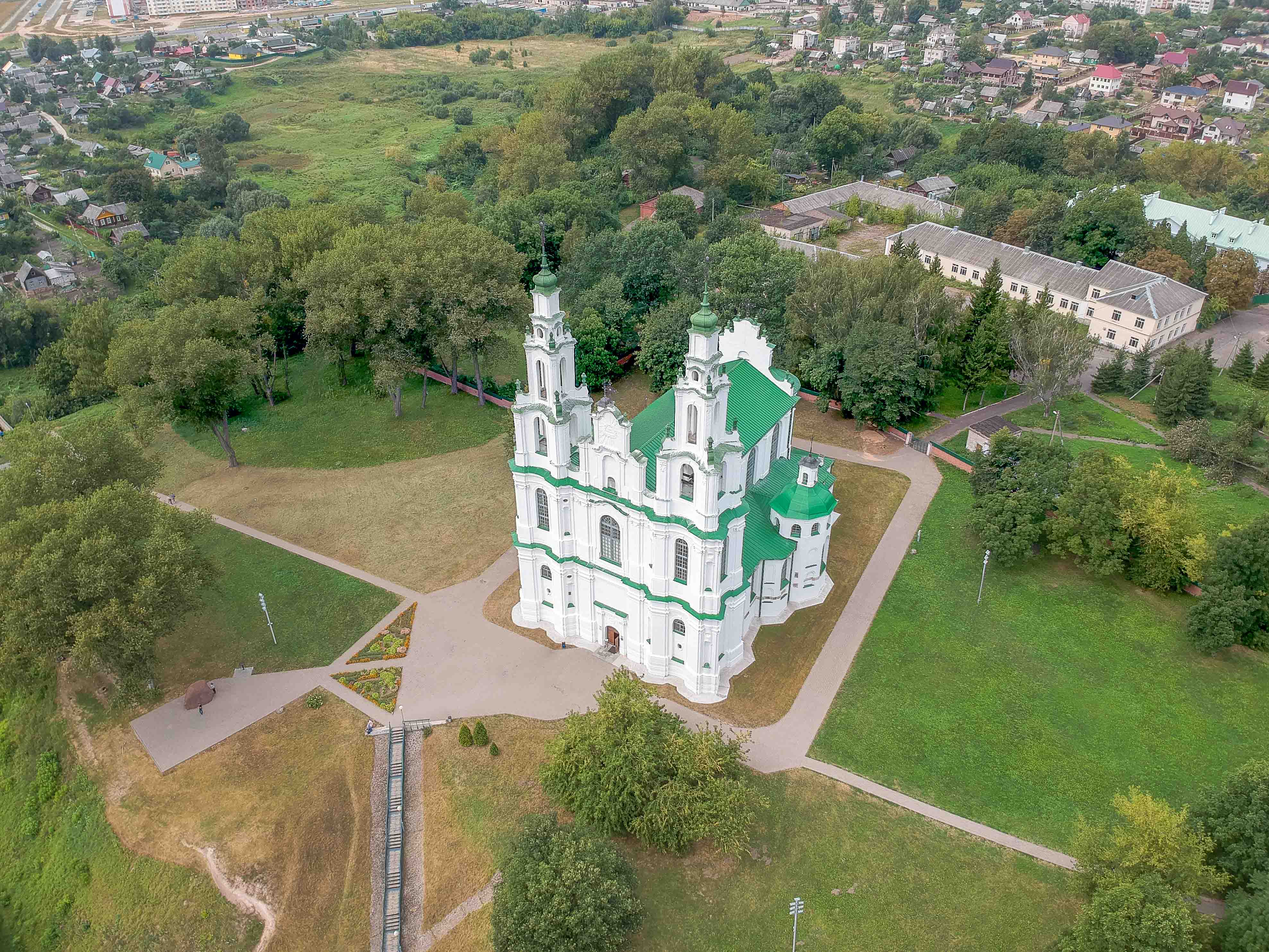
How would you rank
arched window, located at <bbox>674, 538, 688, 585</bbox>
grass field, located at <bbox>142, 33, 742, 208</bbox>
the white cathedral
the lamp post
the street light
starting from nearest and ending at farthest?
the street light < the white cathedral < arched window, located at <bbox>674, 538, 688, 585</bbox> < the lamp post < grass field, located at <bbox>142, 33, 742, 208</bbox>

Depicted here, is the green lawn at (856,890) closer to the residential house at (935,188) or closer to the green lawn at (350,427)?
the green lawn at (350,427)

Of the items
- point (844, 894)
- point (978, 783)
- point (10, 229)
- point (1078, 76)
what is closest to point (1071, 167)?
point (1078, 76)

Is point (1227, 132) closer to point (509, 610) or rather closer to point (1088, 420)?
point (1088, 420)

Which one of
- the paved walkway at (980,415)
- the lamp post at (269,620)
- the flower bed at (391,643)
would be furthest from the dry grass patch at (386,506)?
the paved walkway at (980,415)

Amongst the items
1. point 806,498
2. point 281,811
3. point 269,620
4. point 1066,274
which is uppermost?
point 1066,274

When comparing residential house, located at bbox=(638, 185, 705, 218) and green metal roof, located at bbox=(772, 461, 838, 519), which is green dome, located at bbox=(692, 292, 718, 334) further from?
residential house, located at bbox=(638, 185, 705, 218)

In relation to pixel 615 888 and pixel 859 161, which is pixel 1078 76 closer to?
pixel 859 161

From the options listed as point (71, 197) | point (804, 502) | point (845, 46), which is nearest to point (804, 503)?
point (804, 502)

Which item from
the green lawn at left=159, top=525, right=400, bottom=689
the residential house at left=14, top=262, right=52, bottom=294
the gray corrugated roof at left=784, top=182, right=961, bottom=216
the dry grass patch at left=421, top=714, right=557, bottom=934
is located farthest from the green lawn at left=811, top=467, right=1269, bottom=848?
the residential house at left=14, top=262, right=52, bottom=294
